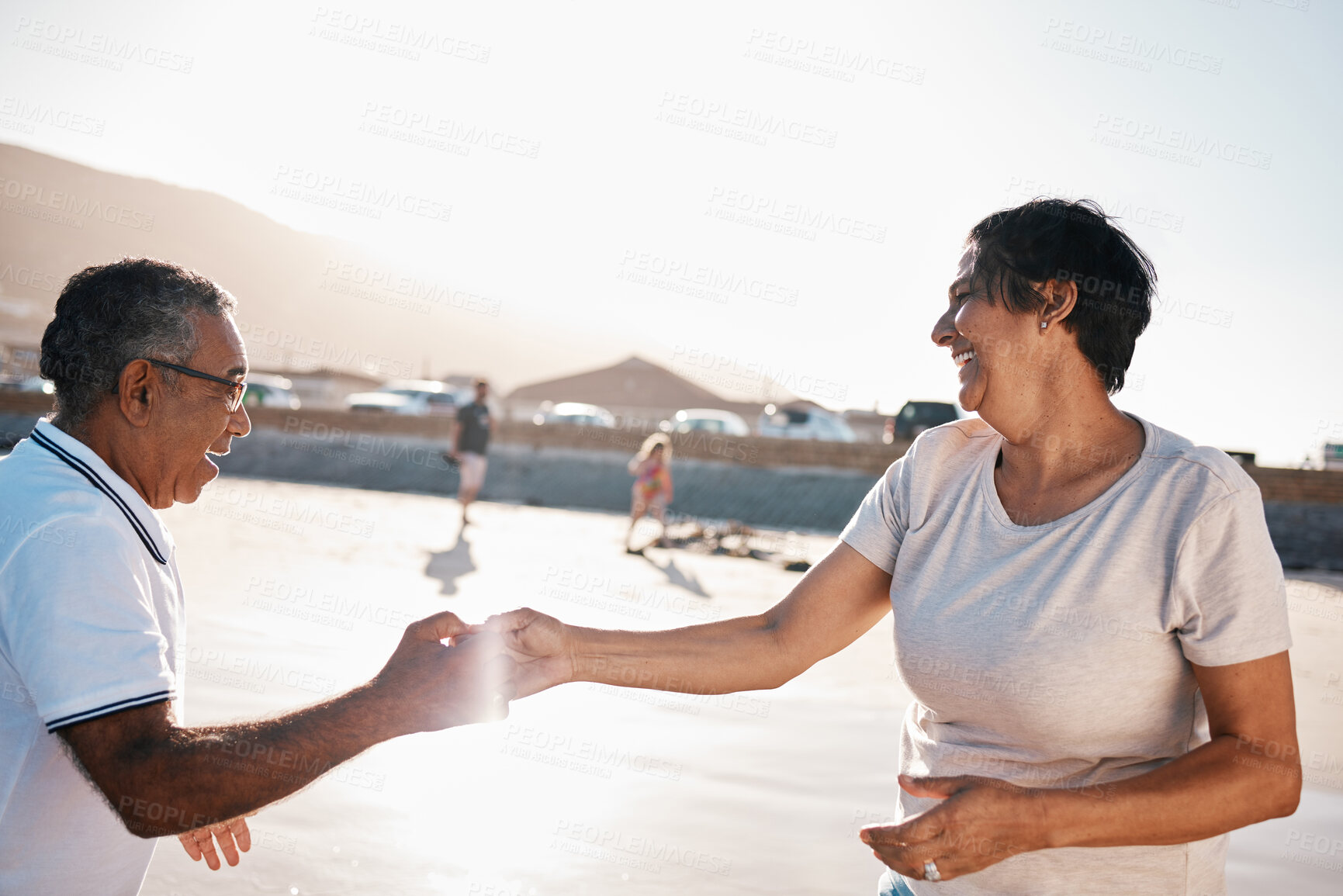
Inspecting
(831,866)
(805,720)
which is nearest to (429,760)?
(831,866)

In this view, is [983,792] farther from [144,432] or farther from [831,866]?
[831,866]

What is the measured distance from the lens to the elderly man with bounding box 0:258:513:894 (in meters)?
1.69

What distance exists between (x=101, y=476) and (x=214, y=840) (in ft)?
3.23

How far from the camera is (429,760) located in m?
4.77

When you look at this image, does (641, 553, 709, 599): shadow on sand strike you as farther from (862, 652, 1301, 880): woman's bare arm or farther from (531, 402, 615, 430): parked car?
(531, 402, 615, 430): parked car

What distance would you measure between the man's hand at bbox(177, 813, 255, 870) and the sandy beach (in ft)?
3.91

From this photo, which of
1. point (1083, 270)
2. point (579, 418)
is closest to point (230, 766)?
point (1083, 270)

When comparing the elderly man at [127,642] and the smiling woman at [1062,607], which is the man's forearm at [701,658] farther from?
the elderly man at [127,642]

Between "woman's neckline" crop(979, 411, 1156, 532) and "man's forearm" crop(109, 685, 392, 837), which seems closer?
"man's forearm" crop(109, 685, 392, 837)

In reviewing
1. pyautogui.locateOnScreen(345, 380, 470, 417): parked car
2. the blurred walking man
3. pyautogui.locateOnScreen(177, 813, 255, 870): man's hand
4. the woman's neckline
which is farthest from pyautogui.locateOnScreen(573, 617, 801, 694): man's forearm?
pyautogui.locateOnScreen(345, 380, 470, 417): parked car

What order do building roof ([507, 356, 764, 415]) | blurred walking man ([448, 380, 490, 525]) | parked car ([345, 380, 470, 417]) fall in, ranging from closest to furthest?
blurred walking man ([448, 380, 490, 525])
parked car ([345, 380, 470, 417])
building roof ([507, 356, 764, 415])

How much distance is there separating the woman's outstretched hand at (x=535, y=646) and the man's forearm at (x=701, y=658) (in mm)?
127

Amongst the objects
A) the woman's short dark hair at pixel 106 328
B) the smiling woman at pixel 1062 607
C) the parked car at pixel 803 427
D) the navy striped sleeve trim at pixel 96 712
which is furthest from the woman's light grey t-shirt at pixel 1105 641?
the parked car at pixel 803 427

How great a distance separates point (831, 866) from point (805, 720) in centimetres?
216
